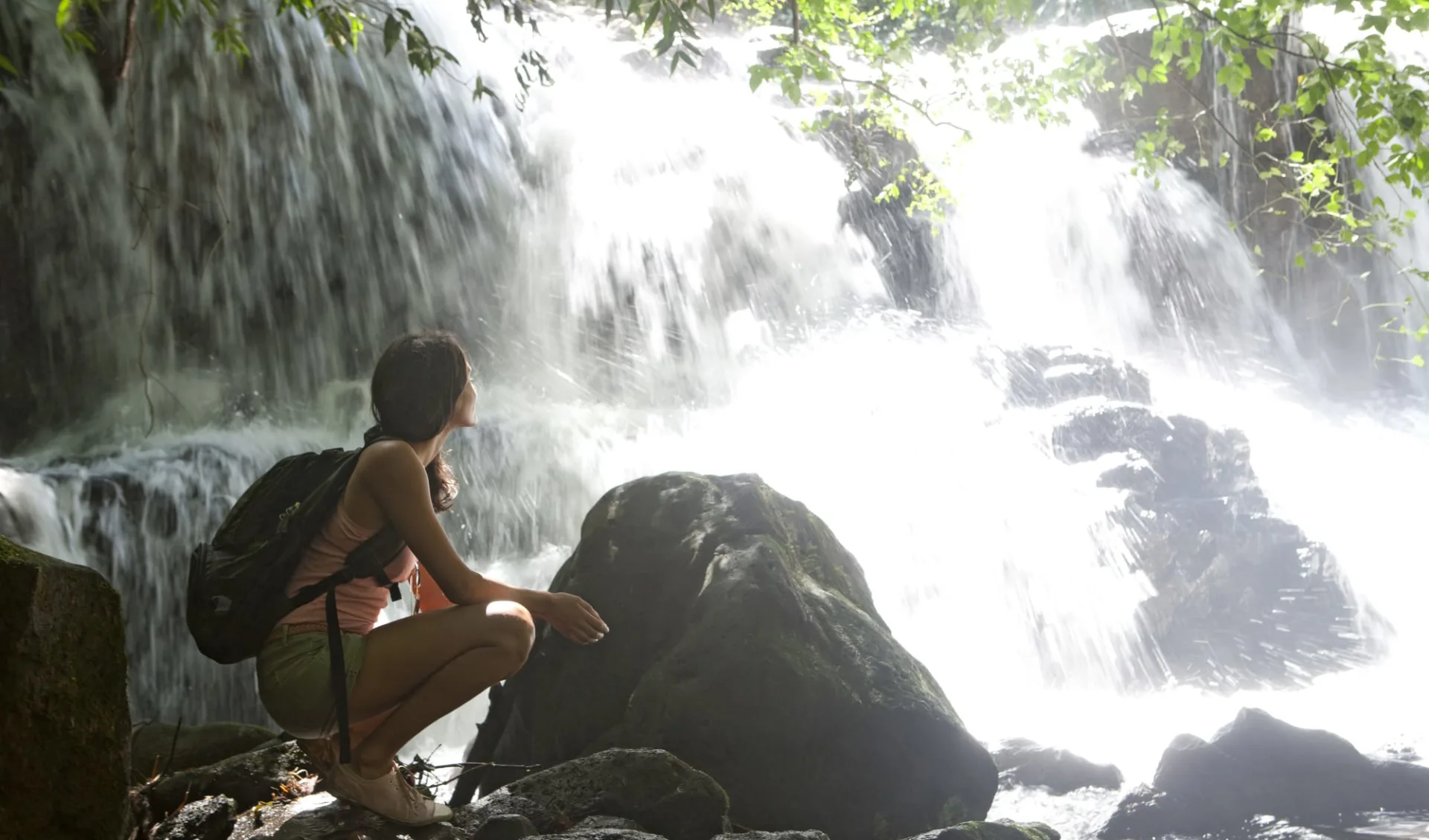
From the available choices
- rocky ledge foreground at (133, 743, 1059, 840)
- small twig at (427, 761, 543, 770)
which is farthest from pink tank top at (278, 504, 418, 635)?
small twig at (427, 761, 543, 770)

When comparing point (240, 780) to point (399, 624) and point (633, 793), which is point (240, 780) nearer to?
point (399, 624)

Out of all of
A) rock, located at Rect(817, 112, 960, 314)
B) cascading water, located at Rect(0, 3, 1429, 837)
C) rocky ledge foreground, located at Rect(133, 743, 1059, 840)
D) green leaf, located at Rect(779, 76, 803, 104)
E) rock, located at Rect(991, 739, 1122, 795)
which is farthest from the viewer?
rock, located at Rect(817, 112, 960, 314)

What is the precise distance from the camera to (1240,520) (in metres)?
9.70

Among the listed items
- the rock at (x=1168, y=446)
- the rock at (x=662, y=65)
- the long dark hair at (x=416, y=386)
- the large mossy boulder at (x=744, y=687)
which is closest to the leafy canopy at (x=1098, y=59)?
the long dark hair at (x=416, y=386)

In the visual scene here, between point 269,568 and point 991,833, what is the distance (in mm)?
2789

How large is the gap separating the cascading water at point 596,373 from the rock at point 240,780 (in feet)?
11.2

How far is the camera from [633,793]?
339 centimetres

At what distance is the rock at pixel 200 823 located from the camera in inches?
124

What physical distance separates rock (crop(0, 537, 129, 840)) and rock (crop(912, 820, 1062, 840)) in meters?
2.61

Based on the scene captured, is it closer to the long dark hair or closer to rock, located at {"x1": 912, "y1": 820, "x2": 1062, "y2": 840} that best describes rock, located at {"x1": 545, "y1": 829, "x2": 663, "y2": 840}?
the long dark hair

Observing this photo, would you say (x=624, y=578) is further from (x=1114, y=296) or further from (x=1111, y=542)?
(x=1114, y=296)

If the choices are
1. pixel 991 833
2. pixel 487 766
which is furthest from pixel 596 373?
pixel 991 833

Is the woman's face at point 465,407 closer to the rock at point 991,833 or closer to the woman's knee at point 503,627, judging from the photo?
the woman's knee at point 503,627

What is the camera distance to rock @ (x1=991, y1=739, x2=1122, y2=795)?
6.20 metres
